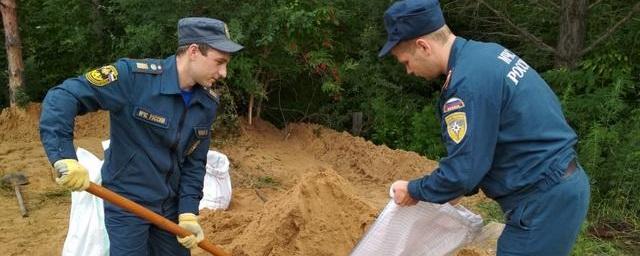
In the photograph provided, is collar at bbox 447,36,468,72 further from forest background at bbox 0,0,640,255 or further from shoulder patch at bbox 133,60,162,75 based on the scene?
forest background at bbox 0,0,640,255

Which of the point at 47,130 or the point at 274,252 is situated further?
the point at 274,252

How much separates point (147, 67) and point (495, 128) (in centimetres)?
161

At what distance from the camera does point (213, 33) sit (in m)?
2.80

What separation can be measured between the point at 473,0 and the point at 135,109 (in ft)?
23.3

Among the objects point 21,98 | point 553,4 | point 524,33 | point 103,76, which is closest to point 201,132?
point 103,76

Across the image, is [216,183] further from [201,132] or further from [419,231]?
[419,231]

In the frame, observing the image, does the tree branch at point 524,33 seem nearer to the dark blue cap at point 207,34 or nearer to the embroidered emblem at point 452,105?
the dark blue cap at point 207,34

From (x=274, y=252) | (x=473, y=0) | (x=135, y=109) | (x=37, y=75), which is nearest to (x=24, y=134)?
(x=37, y=75)

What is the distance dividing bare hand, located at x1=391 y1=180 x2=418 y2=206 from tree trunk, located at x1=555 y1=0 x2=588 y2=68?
626 centimetres

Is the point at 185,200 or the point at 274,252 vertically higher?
the point at 185,200

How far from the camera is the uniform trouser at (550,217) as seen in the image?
2.36 m

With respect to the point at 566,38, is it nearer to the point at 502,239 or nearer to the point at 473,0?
the point at 473,0

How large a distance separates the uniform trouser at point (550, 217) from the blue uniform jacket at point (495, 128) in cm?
7

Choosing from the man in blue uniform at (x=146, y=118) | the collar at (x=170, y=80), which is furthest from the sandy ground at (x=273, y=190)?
the collar at (x=170, y=80)
